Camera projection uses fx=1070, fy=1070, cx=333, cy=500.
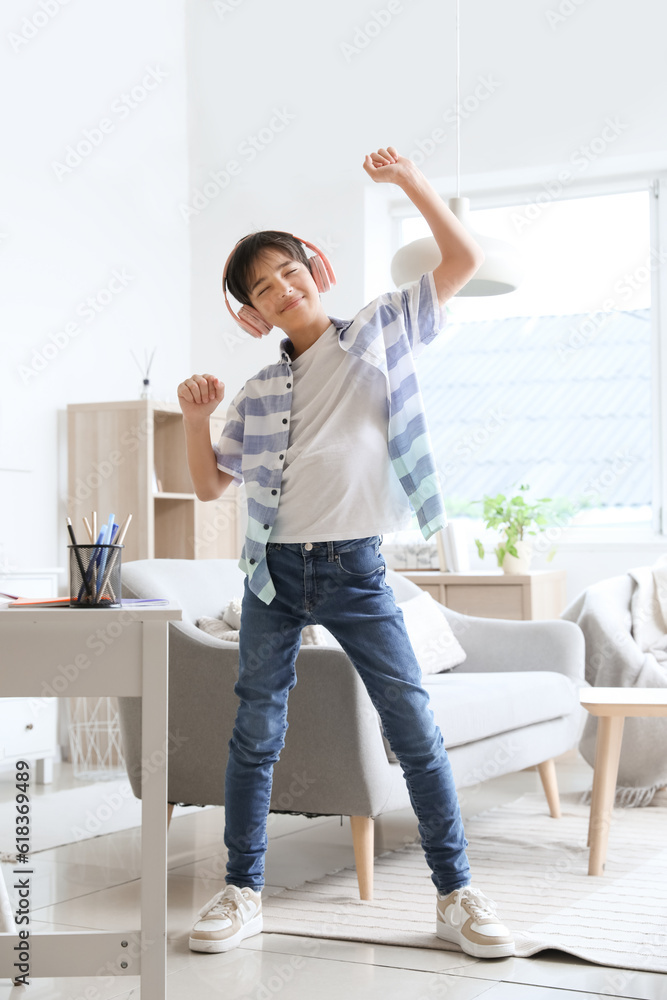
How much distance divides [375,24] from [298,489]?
3705mm

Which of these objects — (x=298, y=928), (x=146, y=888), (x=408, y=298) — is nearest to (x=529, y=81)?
(x=408, y=298)

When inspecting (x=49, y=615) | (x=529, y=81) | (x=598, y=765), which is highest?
(x=529, y=81)

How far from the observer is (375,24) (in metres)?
4.91

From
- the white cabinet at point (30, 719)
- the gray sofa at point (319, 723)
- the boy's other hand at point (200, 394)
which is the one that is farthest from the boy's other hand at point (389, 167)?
the white cabinet at point (30, 719)

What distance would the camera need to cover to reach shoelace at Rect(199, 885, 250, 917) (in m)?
1.97

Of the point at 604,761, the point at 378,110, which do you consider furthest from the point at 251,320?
the point at 378,110

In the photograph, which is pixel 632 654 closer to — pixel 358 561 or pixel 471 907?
pixel 471 907

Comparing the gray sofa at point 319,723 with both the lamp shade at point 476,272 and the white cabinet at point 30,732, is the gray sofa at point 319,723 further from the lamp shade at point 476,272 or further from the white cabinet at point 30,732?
the white cabinet at point 30,732

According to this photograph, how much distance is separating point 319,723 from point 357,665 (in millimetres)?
414

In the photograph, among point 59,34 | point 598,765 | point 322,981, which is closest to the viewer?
point 322,981

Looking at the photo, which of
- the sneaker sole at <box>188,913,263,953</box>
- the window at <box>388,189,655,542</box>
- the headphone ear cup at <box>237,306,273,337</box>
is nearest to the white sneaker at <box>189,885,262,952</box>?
the sneaker sole at <box>188,913,263,953</box>

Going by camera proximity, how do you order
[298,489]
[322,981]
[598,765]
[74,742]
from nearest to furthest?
[322,981], [298,489], [598,765], [74,742]

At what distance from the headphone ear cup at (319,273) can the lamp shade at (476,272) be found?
0.82 m

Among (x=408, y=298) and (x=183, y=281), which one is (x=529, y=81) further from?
(x=408, y=298)
